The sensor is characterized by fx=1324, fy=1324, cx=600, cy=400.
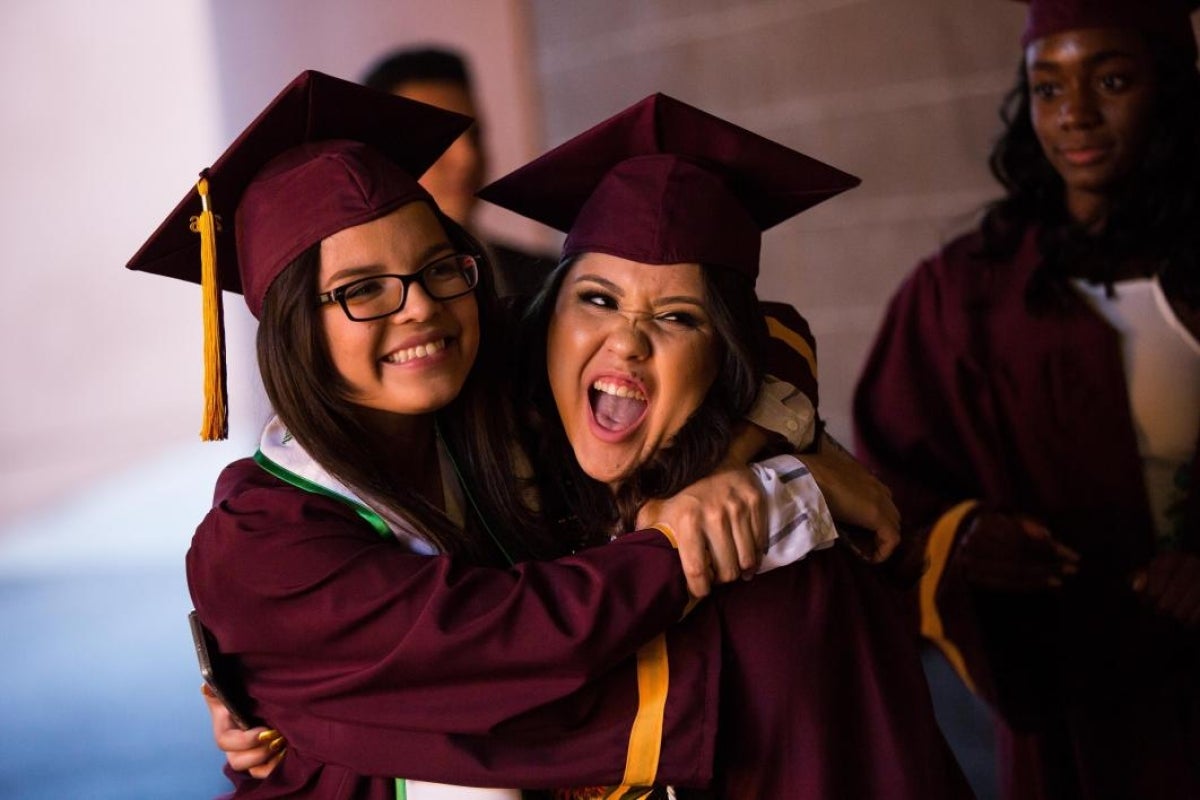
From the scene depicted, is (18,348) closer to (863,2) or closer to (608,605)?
(863,2)

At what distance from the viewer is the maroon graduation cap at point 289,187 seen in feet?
5.45

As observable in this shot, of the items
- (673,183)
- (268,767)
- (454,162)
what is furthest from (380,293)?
(454,162)

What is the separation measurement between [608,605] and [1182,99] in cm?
189

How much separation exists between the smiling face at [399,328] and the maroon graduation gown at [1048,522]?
134 centimetres

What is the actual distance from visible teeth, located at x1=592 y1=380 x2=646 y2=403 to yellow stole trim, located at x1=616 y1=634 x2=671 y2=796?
35 cm

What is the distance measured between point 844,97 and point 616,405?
132 inches

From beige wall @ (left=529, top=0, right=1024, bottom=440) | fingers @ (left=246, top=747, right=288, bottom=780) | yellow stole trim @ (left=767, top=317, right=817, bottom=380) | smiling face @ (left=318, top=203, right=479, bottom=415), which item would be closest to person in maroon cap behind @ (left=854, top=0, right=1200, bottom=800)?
yellow stole trim @ (left=767, top=317, right=817, bottom=380)

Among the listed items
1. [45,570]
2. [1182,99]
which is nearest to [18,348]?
[45,570]

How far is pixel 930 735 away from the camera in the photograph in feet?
5.65

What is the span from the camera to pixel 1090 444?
2.76 m

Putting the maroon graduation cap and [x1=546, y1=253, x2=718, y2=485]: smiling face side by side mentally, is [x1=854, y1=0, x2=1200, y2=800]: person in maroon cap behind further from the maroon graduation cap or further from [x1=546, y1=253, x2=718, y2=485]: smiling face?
the maroon graduation cap

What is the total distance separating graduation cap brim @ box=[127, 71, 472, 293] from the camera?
1.68 meters

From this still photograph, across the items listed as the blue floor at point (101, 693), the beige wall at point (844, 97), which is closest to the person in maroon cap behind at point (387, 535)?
the blue floor at point (101, 693)

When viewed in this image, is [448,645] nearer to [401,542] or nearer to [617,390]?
[401,542]
